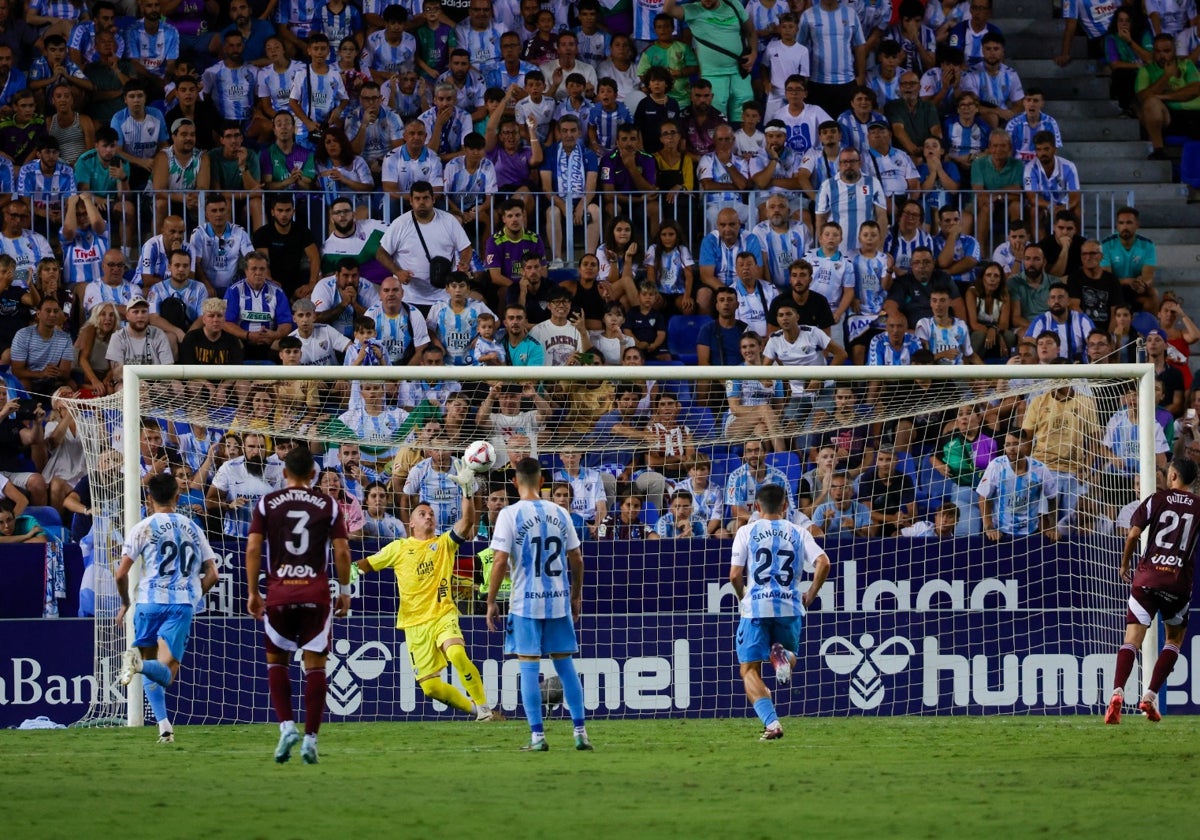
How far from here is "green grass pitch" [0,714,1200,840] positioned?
802 cm

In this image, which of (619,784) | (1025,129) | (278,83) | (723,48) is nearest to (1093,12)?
(1025,129)

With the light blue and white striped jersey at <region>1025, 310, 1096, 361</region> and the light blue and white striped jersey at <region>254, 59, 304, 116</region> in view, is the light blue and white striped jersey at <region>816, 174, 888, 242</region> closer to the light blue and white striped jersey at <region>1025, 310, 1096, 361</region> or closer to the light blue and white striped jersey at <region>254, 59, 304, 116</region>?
the light blue and white striped jersey at <region>1025, 310, 1096, 361</region>

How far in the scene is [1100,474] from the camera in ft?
51.8

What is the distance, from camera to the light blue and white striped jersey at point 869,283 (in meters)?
18.9

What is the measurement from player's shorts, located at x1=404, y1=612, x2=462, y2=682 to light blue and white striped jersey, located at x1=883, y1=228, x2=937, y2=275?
7.35m

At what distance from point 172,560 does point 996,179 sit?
11383 mm

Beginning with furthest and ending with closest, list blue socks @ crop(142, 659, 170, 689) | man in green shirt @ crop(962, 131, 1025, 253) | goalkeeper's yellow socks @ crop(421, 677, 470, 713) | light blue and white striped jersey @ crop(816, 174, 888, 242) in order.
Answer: man in green shirt @ crop(962, 131, 1025, 253) → light blue and white striped jersey @ crop(816, 174, 888, 242) → goalkeeper's yellow socks @ crop(421, 677, 470, 713) → blue socks @ crop(142, 659, 170, 689)

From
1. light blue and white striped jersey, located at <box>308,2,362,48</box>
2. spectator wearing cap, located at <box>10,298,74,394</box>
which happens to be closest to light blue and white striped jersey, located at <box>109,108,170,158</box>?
light blue and white striped jersey, located at <box>308,2,362,48</box>

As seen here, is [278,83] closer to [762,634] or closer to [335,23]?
[335,23]

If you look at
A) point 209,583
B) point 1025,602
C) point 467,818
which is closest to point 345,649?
point 209,583

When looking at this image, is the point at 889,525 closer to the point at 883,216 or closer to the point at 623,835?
the point at 883,216

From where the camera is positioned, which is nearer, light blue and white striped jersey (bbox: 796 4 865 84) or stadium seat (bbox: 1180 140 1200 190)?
light blue and white striped jersey (bbox: 796 4 865 84)

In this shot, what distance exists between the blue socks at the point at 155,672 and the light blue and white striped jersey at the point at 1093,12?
50.1ft

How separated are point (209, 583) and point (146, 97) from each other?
8.81 m
